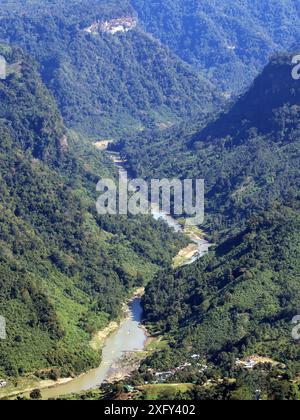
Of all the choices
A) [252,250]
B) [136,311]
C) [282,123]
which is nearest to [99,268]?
[136,311]

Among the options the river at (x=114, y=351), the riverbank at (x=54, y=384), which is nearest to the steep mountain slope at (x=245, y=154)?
the river at (x=114, y=351)

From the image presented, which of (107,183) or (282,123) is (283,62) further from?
(107,183)

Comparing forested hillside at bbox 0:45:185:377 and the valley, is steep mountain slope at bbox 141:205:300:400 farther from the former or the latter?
forested hillside at bbox 0:45:185:377

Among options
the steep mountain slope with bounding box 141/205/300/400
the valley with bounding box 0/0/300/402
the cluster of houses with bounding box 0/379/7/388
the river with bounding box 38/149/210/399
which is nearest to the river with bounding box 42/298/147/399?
the river with bounding box 38/149/210/399

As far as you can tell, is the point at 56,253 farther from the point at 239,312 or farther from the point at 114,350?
the point at 239,312

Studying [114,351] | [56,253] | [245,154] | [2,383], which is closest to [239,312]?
[114,351]

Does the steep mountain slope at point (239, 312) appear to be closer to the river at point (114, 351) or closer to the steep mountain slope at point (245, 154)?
the river at point (114, 351)
